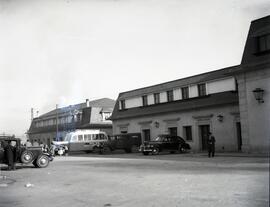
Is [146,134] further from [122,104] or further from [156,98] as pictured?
[122,104]

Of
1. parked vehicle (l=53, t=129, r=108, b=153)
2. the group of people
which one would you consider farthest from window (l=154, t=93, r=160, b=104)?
the group of people

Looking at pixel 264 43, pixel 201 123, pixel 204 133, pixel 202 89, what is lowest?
pixel 204 133

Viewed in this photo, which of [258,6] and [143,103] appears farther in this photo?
[143,103]

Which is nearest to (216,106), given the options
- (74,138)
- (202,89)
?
(202,89)

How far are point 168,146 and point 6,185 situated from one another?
56.8 feet

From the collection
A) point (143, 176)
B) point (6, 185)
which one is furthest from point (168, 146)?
point (6, 185)

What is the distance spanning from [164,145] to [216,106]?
5.38 m

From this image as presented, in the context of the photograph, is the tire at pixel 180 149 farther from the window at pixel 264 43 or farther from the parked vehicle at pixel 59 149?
the parked vehicle at pixel 59 149

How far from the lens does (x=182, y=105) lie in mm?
34406

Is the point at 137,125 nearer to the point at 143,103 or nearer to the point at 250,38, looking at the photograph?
the point at 143,103

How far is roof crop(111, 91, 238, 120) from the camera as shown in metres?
30.3

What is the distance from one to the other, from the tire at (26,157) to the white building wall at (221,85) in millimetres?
17133

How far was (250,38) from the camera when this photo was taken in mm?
24781

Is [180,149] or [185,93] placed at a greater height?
[185,93]
